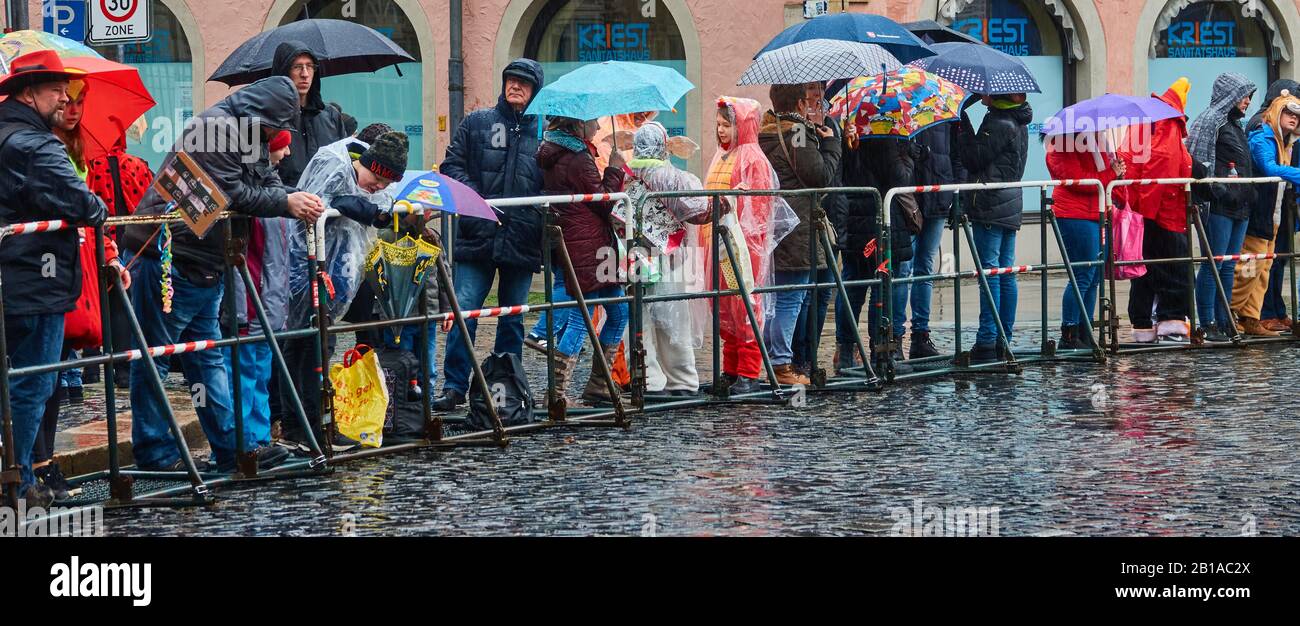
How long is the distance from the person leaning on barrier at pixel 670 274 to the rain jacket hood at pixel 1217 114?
4.43 m

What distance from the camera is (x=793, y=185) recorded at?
38.4 ft

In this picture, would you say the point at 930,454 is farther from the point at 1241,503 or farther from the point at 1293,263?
the point at 1293,263

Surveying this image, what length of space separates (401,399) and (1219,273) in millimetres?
6564

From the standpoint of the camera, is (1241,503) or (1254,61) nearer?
(1241,503)

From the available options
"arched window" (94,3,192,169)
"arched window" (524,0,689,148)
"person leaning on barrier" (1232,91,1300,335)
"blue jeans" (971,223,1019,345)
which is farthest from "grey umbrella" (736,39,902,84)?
"arched window" (94,3,192,169)

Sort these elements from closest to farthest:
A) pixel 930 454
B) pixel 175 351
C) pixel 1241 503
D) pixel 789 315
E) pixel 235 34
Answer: pixel 1241 503
pixel 175 351
pixel 930 454
pixel 789 315
pixel 235 34

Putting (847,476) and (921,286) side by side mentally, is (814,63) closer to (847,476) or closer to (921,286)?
(921,286)

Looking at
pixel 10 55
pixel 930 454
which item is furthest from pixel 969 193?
pixel 10 55

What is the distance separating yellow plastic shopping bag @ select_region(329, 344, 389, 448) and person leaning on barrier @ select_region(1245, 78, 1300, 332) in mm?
7290

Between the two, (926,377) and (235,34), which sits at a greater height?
(235,34)

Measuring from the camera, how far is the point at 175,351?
830cm

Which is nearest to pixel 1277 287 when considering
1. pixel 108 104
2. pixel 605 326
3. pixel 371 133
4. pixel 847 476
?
pixel 605 326

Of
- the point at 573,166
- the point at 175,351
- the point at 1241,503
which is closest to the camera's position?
the point at 1241,503

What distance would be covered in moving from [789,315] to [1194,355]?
3.06m
